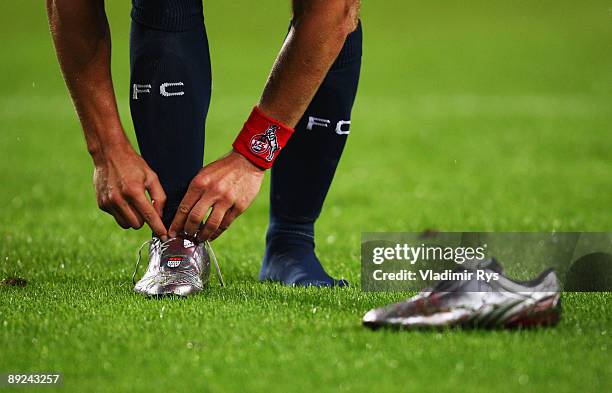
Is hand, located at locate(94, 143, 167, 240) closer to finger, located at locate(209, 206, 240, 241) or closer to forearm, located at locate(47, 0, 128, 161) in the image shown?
forearm, located at locate(47, 0, 128, 161)

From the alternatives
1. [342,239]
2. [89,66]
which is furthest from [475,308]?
[342,239]

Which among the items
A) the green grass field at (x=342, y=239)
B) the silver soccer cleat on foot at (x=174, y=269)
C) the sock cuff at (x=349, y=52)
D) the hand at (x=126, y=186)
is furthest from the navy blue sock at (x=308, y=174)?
the hand at (x=126, y=186)

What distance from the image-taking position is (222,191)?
2340 millimetres

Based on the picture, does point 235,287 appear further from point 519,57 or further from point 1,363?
point 519,57

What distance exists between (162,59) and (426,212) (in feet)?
8.60

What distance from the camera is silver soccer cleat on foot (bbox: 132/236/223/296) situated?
8.67 ft

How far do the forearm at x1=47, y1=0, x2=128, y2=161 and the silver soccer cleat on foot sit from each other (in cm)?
35

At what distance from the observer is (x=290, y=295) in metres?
2.71

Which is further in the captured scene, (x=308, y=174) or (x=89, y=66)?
(x=308, y=174)

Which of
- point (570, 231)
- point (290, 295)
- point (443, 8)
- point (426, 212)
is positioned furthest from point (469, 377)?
point (443, 8)

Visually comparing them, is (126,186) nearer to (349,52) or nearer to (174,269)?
(174,269)

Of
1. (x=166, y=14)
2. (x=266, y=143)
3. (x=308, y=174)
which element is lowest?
(x=308, y=174)

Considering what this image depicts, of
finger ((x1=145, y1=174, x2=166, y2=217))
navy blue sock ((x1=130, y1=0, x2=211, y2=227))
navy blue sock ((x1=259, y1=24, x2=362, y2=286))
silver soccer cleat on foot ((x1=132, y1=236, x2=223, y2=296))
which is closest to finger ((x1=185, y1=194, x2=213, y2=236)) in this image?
finger ((x1=145, y1=174, x2=166, y2=217))

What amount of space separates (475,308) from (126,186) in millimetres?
874
